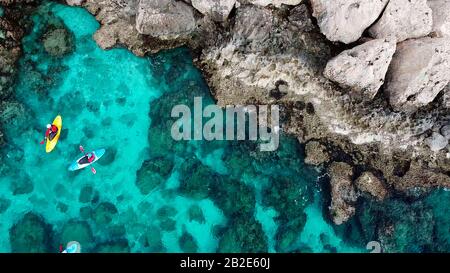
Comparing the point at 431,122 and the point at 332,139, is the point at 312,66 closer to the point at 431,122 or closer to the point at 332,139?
the point at 332,139

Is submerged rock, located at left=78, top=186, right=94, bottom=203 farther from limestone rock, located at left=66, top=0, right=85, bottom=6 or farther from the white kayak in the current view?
limestone rock, located at left=66, top=0, right=85, bottom=6

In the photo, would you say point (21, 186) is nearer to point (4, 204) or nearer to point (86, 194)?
point (4, 204)

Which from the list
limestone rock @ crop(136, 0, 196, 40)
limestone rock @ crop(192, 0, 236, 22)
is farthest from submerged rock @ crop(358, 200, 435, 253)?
limestone rock @ crop(136, 0, 196, 40)

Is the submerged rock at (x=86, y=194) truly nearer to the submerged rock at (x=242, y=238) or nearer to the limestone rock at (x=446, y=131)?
the submerged rock at (x=242, y=238)

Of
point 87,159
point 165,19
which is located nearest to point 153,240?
point 87,159

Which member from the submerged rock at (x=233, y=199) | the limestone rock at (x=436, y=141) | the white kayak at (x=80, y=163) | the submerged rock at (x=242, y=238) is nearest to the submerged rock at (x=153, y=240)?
the submerged rock at (x=242, y=238)
